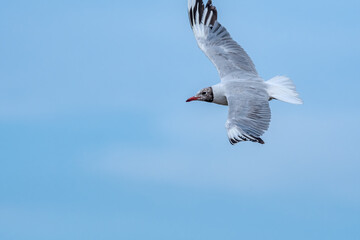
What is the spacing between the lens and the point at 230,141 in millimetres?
10227

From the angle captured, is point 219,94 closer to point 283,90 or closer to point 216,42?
point 283,90

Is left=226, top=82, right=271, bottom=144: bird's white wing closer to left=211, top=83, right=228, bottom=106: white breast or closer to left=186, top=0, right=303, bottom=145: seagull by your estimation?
left=186, top=0, right=303, bottom=145: seagull

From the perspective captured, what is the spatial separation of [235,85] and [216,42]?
149cm

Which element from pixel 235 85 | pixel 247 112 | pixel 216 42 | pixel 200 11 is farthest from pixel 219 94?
pixel 200 11

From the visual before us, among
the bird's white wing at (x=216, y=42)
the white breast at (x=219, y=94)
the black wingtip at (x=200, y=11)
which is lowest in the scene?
the white breast at (x=219, y=94)

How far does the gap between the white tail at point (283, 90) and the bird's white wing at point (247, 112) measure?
23 centimetres

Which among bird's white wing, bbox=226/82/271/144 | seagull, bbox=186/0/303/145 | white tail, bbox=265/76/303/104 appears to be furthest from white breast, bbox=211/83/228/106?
white tail, bbox=265/76/303/104

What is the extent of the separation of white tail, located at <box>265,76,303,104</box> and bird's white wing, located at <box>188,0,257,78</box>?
1.30 feet

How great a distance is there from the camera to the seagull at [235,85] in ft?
34.4

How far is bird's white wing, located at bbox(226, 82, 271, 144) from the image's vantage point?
33.7 feet

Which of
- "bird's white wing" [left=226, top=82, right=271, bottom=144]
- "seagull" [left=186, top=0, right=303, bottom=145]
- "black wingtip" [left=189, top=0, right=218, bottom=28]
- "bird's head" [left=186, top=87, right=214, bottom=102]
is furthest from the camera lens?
"black wingtip" [left=189, top=0, right=218, bottom=28]

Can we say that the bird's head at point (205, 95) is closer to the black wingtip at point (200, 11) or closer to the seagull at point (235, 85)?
the seagull at point (235, 85)

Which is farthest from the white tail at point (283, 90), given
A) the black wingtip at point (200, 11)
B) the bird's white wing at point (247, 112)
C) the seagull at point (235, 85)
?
the black wingtip at point (200, 11)

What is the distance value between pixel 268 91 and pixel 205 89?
1.01m
